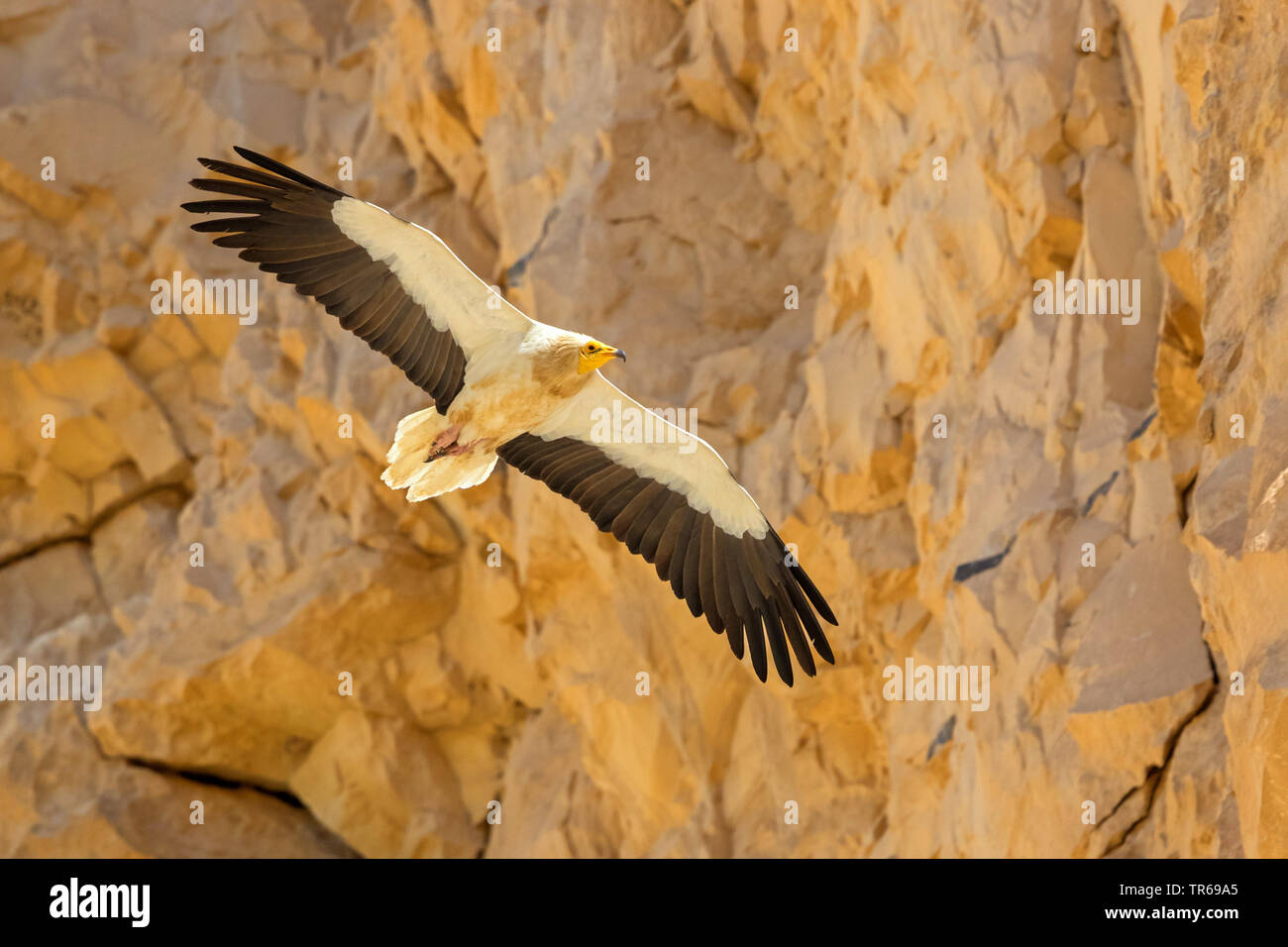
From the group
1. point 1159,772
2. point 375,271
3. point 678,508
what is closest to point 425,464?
point 375,271

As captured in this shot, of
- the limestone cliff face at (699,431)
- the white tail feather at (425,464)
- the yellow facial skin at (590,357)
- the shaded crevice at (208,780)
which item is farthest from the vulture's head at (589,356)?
the shaded crevice at (208,780)

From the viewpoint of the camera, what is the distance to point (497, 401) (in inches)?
280

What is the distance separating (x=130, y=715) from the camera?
13016mm

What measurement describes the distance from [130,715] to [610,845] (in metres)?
4.30

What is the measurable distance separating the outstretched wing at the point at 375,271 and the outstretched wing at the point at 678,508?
0.62 metres

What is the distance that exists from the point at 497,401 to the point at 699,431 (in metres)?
3.82

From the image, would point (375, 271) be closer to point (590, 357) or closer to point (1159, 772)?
point (590, 357)

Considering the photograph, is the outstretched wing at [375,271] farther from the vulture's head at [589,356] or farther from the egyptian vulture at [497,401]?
the vulture's head at [589,356]

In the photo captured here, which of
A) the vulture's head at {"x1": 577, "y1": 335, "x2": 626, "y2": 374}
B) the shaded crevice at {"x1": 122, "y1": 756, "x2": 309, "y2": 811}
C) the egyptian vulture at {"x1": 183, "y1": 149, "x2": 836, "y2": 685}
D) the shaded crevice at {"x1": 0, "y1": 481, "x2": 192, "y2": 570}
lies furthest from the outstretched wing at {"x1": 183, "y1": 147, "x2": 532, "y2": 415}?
the shaded crevice at {"x1": 0, "y1": 481, "x2": 192, "y2": 570}

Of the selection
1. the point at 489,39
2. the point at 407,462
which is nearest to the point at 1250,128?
the point at 407,462

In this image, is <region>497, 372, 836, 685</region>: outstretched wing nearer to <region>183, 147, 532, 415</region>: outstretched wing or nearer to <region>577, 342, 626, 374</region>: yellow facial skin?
<region>577, 342, 626, 374</region>: yellow facial skin

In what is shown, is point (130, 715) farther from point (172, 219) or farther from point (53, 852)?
point (172, 219)

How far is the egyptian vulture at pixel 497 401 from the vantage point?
7.12 m

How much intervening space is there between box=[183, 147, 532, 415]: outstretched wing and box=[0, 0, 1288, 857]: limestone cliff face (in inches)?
121
